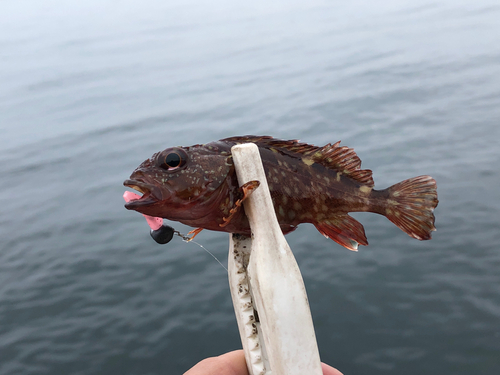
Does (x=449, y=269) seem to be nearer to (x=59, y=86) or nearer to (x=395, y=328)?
(x=395, y=328)

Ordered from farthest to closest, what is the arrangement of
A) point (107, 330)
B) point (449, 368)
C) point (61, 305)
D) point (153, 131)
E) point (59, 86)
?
point (59, 86) < point (153, 131) < point (61, 305) < point (107, 330) < point (449, 368)

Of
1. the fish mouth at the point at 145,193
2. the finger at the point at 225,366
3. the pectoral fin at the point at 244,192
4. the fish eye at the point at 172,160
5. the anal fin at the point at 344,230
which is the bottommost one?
the finger at the point at 225,366

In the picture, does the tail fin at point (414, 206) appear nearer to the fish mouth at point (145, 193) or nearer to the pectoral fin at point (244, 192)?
the pectoral fin at point (244, 192)

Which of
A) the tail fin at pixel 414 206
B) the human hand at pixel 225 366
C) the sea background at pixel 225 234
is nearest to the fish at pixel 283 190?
the tail fin at pixel 414 206

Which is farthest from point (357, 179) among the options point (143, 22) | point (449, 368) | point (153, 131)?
point (143, 22)

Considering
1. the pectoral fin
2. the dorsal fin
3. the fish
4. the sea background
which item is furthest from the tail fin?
the sea background

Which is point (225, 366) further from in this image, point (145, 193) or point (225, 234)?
point (225, 234)
